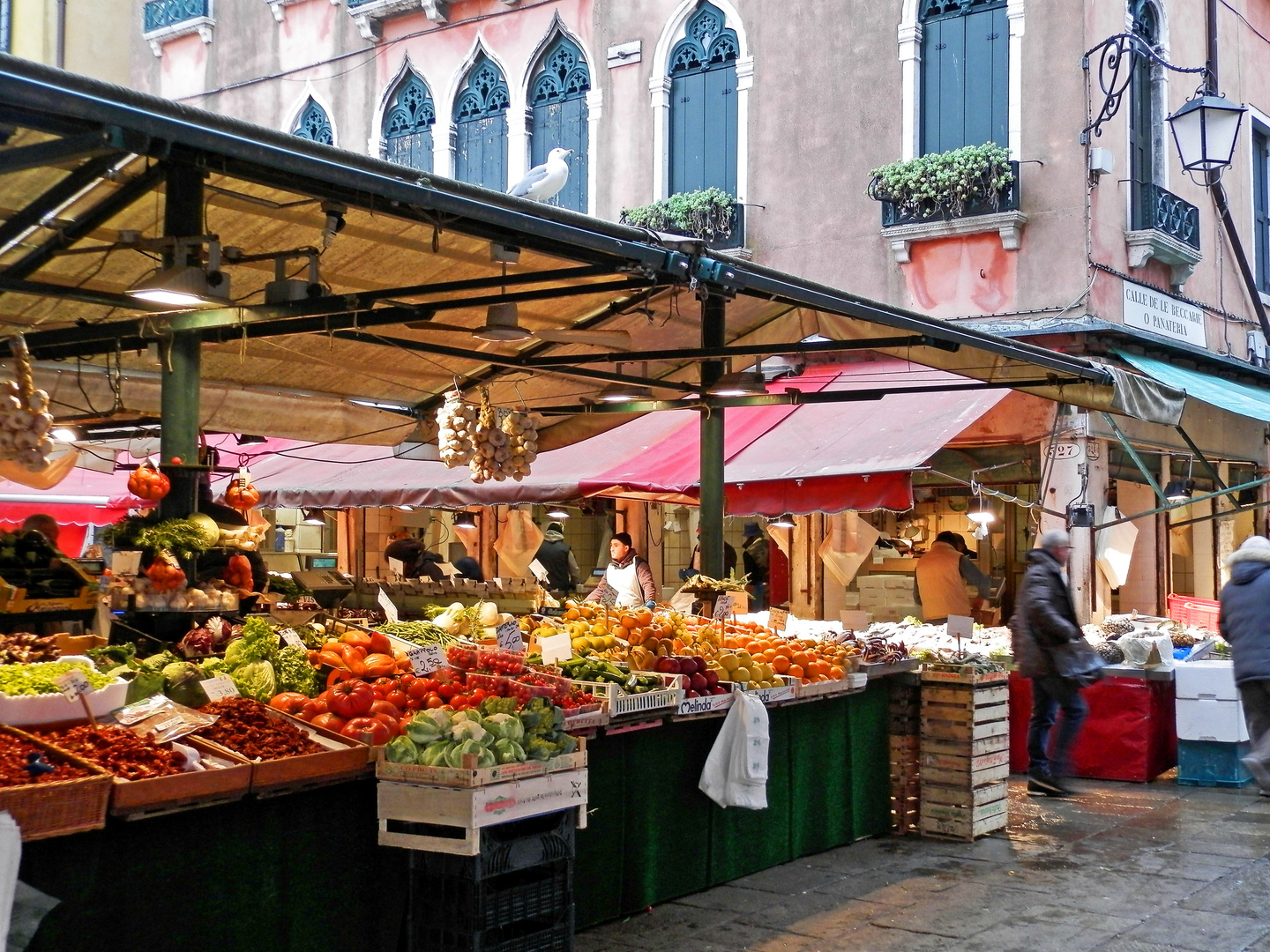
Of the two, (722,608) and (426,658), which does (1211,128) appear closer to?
(722,608)

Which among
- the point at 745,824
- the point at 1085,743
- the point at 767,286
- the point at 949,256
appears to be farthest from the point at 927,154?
the point at 745,824

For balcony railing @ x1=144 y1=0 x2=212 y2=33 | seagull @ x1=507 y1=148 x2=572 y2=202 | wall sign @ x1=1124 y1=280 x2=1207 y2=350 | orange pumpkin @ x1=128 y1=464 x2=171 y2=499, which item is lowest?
orange pumpkin @ x1=128 y1=464 x2=171 y2=499

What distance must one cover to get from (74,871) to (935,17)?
12.2 metres

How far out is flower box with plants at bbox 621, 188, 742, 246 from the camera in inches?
583

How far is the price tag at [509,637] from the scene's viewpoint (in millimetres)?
7027

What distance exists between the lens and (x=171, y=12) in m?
19.6

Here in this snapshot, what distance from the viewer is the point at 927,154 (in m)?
→ 13.6

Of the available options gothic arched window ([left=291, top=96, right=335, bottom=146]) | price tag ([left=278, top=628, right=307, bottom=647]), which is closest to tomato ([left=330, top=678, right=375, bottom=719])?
price tag ([left=278, top=628, right=307, bottom=647])

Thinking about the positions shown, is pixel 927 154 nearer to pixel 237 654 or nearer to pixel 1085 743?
pixel 1085 743

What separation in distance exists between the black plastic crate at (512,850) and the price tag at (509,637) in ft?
5.70

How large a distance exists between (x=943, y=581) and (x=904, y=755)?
156 inches

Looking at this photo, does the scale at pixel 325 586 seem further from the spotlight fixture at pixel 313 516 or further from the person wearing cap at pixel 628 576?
the spotlight fixture at pixel 313 516

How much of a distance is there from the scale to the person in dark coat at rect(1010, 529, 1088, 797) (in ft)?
17.9

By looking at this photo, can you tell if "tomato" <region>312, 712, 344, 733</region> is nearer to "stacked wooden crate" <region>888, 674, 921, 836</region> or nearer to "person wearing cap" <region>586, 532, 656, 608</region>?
"stacked wooden crate" <region>888, 674, 921, 836</region>
